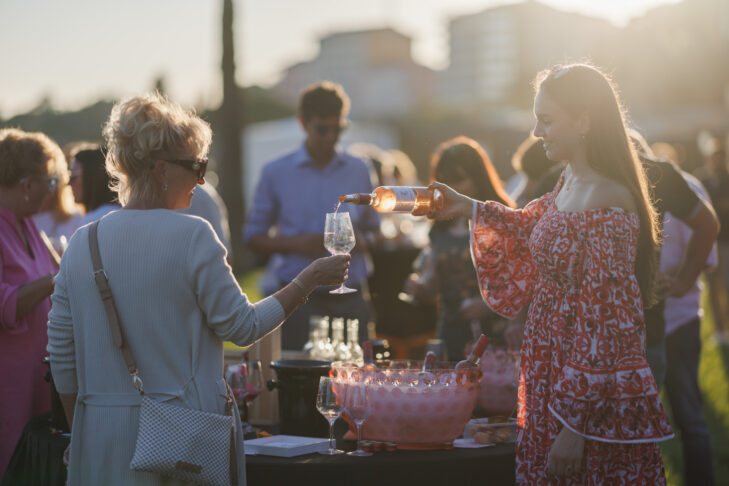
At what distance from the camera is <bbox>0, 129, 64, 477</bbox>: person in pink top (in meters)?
3.43

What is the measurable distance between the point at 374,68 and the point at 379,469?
7131 cm

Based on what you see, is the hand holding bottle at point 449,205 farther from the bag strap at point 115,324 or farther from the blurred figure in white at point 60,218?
the blurred figure in white at point 60,218

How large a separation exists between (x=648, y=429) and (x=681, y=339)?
204 cm

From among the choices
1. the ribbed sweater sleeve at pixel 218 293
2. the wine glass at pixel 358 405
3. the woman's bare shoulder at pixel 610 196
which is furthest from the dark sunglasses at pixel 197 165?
the woman's bare shoulder at pixel 610 196

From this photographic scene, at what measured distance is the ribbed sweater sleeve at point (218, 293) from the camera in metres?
2.35

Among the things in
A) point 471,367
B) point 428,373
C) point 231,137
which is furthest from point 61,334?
point 231,137

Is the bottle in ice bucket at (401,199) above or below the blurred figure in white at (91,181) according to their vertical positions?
below

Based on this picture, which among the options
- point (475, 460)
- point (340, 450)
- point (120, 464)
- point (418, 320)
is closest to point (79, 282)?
point (120, 464)

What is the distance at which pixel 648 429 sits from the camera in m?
2.51

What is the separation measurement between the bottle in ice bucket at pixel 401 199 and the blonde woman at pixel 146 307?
0.55 meters

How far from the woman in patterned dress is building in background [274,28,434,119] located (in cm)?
6358

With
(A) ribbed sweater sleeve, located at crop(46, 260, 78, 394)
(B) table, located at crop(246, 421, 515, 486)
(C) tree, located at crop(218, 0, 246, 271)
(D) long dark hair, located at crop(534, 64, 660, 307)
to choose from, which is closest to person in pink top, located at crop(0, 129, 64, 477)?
(A) ribbed sweater sleeve, located at crop(46, 260, 78, 394)

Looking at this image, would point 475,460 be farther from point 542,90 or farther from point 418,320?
point 418,320

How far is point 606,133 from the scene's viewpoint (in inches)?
105
